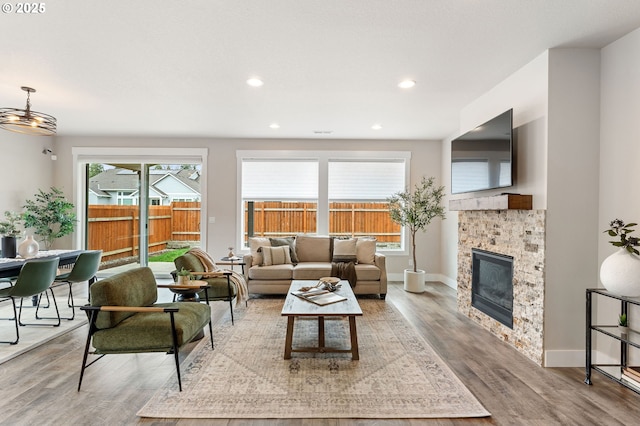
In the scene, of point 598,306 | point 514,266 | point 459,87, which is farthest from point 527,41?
point 598,306

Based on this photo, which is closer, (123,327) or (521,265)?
(123,327)

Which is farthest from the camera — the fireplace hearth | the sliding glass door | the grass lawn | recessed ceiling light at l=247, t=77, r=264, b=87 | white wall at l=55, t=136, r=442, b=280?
the grass lawn

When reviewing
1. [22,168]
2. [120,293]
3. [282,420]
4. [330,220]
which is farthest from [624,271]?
[22,168]

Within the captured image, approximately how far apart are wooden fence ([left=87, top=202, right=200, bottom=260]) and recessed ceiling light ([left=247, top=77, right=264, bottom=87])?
354 cm

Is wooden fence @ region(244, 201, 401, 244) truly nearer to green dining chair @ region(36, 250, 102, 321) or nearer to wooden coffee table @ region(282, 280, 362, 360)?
green dining chair @ region(36, 250, 102, 321)

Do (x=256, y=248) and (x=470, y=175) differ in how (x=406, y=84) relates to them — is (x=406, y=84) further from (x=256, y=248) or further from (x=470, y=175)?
(x=256, y=248)

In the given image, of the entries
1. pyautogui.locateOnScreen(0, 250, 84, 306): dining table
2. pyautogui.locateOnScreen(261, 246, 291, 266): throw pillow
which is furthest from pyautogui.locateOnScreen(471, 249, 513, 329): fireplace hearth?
pyautogui.locateOnScreen(0, 250, 84, 306): dining table

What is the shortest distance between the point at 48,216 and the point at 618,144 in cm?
760

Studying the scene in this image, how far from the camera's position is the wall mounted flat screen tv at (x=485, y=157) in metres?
3.31

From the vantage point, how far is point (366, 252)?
5.56 meters

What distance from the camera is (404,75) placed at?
3594 mm

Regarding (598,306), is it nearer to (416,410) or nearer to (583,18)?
(416,410)

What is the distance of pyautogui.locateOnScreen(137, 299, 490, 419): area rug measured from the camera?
7.42 feet

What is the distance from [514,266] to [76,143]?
7.21 m
